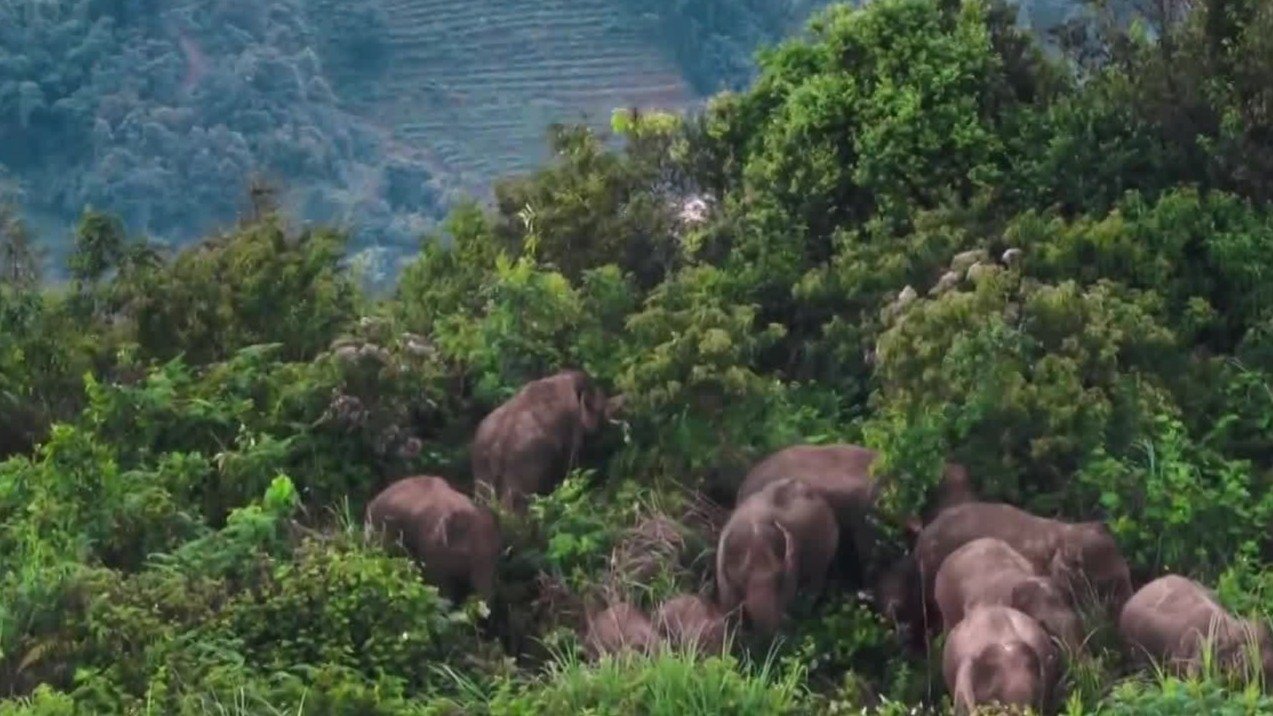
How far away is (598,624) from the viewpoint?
738cm

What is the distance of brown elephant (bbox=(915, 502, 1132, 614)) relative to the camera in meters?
7.20

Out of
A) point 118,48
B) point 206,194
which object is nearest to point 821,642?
point 206,194

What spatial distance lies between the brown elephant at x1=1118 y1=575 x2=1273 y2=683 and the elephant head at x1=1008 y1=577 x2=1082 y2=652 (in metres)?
0.20

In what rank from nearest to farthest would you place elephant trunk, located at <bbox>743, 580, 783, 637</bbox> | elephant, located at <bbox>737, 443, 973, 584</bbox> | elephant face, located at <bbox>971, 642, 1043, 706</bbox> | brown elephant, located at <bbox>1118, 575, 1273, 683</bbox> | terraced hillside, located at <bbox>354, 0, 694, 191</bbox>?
elephant face, located at <bbox>971, 642, 1043, 706</bbox> < brown elephant, located at <bbox>1118, 575, 1273, 683</bbox> < elephant trunk, located at <bbox>743, 580, 783, 637</bbox> < elephant, located at <bbox>737, 443, 973, 584</bbox> < terraced hillside, located at <bbox>354, 0, 694, 191</bbox>

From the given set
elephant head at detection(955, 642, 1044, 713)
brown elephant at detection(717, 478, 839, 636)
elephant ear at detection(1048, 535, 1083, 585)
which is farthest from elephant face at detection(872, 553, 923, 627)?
elephant head at detection(955, 642, 1044, 713)

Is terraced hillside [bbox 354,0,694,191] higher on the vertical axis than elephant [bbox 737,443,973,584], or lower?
lower

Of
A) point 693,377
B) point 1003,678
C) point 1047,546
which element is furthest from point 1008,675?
point 693,377

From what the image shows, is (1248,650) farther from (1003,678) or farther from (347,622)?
(347,622)

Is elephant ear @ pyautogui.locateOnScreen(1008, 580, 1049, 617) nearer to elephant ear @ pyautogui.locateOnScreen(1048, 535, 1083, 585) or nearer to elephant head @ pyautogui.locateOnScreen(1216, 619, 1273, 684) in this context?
elephant ear @ pyautogui.locateOnScreen(1048, 535, 1083, 585)

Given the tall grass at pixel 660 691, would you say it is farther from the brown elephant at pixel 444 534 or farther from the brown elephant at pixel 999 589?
the brown elephant at pixel 444 534

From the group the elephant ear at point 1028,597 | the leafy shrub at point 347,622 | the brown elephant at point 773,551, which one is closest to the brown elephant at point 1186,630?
the elephant ear at point 1028,597

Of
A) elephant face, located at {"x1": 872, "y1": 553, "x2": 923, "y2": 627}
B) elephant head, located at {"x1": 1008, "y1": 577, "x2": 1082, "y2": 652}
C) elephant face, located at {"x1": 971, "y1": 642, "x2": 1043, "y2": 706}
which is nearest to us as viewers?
elephant face, located at {"x1": 971, "y1": 642, "x2": 1043, "y2": 706}

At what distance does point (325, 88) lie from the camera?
2323cm

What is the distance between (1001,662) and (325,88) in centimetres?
1772
